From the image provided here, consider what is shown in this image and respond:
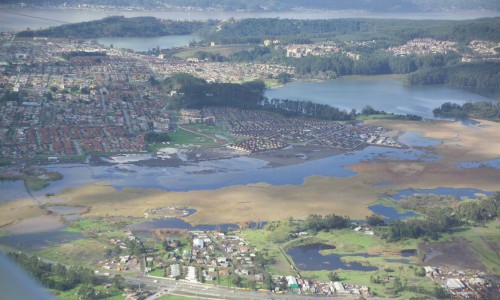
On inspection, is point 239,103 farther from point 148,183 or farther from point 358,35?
point 358,35

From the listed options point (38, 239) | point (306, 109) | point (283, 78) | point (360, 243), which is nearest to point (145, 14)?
point (283, 78)

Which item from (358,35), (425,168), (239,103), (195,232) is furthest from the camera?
(358,35)

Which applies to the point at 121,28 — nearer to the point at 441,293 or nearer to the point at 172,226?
the point at 172,226

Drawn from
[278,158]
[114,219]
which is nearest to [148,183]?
[114,219]

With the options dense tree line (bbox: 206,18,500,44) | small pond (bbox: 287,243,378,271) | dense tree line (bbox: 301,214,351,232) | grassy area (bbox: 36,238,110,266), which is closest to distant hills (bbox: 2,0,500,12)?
dense tree line (bbox: 206,18,500,44)

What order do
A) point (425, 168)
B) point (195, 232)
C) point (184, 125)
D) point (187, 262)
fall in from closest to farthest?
point (187, 262) < point (195, 232) < point (425, 168) < point (184, 125)
